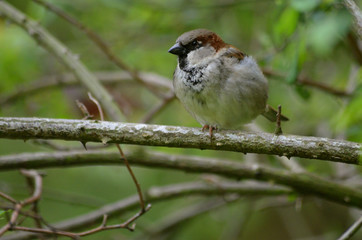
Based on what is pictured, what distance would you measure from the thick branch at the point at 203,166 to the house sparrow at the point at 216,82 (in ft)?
0.94

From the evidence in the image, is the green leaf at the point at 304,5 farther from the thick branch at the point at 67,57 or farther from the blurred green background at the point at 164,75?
the thick branch at the point at 67,57

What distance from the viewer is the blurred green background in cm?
346

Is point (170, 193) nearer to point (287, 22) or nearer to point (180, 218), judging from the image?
point (180, 218)

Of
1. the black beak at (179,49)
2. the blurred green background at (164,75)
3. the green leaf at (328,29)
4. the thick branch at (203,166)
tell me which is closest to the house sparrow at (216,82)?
the black beak at (179,49)

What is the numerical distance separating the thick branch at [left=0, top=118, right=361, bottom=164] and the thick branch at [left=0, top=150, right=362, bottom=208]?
70 centimetres

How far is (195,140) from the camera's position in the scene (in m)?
2.02

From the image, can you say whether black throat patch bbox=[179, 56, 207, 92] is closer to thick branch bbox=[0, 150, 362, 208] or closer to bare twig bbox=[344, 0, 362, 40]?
thick branch bbox=[0, 150, 362, 208]

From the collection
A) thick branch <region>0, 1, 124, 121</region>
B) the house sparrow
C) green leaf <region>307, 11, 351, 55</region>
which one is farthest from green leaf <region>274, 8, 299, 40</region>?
thick branch <region>0, 1, 124, 121</region>

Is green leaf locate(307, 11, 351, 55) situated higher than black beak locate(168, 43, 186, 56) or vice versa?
green leaf locate(307, 11, 351, 55)

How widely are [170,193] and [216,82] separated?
1.01 meters

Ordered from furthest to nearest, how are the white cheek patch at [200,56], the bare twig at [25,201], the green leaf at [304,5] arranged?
the white cheek patch at [200,56]
the green leaf at [304,5]
the bare twig at [25,201]

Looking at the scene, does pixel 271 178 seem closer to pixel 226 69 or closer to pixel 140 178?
pixel 226 69

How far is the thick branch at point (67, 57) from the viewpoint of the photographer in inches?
111

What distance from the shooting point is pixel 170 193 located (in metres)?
3.15
